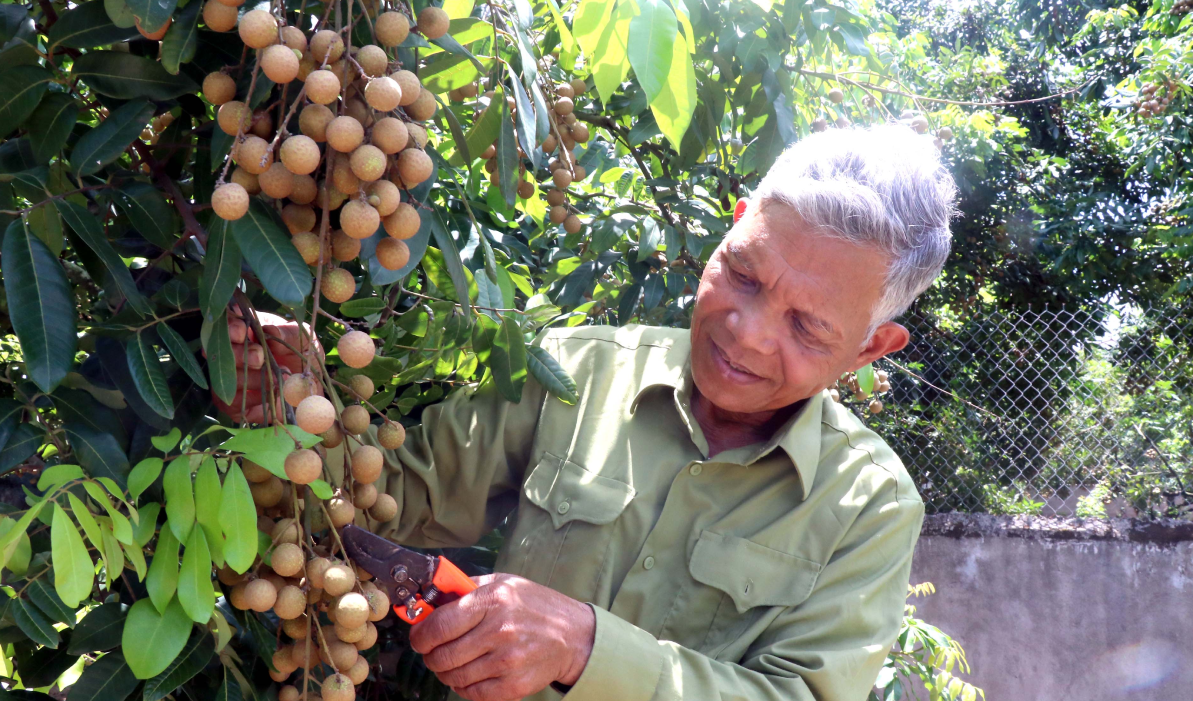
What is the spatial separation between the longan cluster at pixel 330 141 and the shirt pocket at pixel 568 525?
0.65 metres

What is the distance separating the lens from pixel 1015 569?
4340 mm

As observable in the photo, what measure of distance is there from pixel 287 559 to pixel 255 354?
0.90ft

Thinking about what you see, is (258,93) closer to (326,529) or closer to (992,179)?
(326,529)

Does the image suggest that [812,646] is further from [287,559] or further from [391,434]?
[287,559]

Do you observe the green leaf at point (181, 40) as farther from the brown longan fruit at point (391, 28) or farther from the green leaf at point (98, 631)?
the green leaf at point (98, 631)

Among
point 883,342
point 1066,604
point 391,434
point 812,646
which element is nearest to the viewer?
point 391,434

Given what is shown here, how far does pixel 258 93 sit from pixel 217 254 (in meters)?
0.16

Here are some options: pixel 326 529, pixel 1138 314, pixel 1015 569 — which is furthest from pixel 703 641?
pixel 1138 314

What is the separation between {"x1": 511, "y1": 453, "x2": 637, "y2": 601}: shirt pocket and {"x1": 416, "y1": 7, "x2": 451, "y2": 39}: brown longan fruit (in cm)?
75

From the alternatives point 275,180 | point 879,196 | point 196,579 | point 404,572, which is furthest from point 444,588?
point 879,196

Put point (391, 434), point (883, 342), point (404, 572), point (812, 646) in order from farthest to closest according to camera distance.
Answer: point (883, 342) < point (812, 646) < point (391, 434) < point (404, 572)

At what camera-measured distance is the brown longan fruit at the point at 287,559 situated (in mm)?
940

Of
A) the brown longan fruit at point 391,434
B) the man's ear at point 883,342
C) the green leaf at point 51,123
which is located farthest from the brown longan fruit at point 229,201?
the man's ear at point 883,342

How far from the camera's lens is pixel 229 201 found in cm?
84
